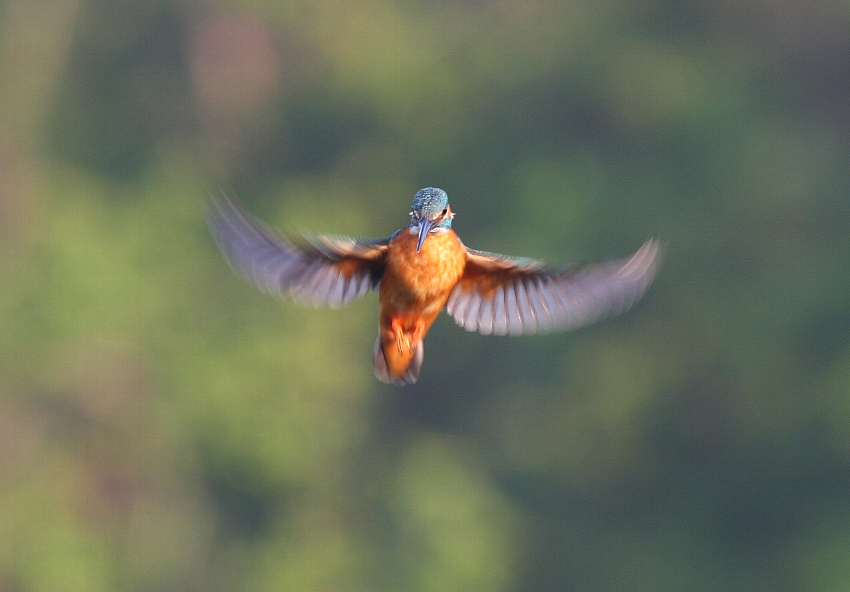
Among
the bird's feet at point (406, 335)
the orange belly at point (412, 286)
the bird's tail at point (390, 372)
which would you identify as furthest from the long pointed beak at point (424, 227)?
the bird's tail at point (390, 372)

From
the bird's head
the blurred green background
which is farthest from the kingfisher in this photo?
the blurred green background

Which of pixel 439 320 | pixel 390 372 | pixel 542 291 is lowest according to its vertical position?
pixel 390 372

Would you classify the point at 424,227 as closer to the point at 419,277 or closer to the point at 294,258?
the point at 419,277

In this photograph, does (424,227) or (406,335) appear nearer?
(424,227)

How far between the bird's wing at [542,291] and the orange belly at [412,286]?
4.3 inches

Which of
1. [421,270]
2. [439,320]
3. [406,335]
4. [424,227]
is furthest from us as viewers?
[439,320]

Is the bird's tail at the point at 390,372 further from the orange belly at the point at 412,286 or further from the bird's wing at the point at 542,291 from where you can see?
the bird's wing at the point at 542,291

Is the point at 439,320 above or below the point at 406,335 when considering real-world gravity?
above

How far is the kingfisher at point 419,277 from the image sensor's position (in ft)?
10.1

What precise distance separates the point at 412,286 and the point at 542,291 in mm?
413

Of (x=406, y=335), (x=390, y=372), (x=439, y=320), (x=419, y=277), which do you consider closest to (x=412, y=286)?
(x=419, y=277)

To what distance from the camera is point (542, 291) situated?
3359mm

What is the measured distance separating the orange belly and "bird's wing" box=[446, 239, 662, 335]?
110 mm

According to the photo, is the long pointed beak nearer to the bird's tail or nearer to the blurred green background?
the bird's tail
